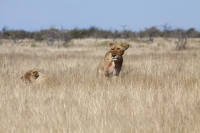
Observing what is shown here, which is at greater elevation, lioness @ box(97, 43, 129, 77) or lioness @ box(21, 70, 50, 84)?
lioness @ box(97, 43, 129, 77)

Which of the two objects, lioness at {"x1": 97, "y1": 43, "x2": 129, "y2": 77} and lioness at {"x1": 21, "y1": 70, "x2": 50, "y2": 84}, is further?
lioness at {"x1": 21, "y1": 70, "x2": 50, "y2": 84}

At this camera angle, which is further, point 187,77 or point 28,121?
point 187,77

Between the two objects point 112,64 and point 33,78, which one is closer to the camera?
point 112,64

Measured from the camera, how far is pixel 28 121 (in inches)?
134

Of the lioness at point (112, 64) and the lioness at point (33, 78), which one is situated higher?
the lioness at point (112, 64)

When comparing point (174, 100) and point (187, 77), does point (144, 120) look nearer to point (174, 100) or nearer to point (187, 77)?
point (174, 100)

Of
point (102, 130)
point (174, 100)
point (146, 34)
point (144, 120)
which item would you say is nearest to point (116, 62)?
point (174, 100)

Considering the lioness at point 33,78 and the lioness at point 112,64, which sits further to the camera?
the lioness at point 33,78

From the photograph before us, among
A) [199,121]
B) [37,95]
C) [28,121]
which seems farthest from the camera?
[37,95]

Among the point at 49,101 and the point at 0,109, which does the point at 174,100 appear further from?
the point at 0,109

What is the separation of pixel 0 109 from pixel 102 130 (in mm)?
1985

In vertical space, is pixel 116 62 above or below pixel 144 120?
above

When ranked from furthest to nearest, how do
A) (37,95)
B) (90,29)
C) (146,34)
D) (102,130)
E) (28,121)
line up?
(90,29), (146,34), (37,95), (28,121), (102,130)

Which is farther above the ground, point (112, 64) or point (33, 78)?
point (112, 64)
